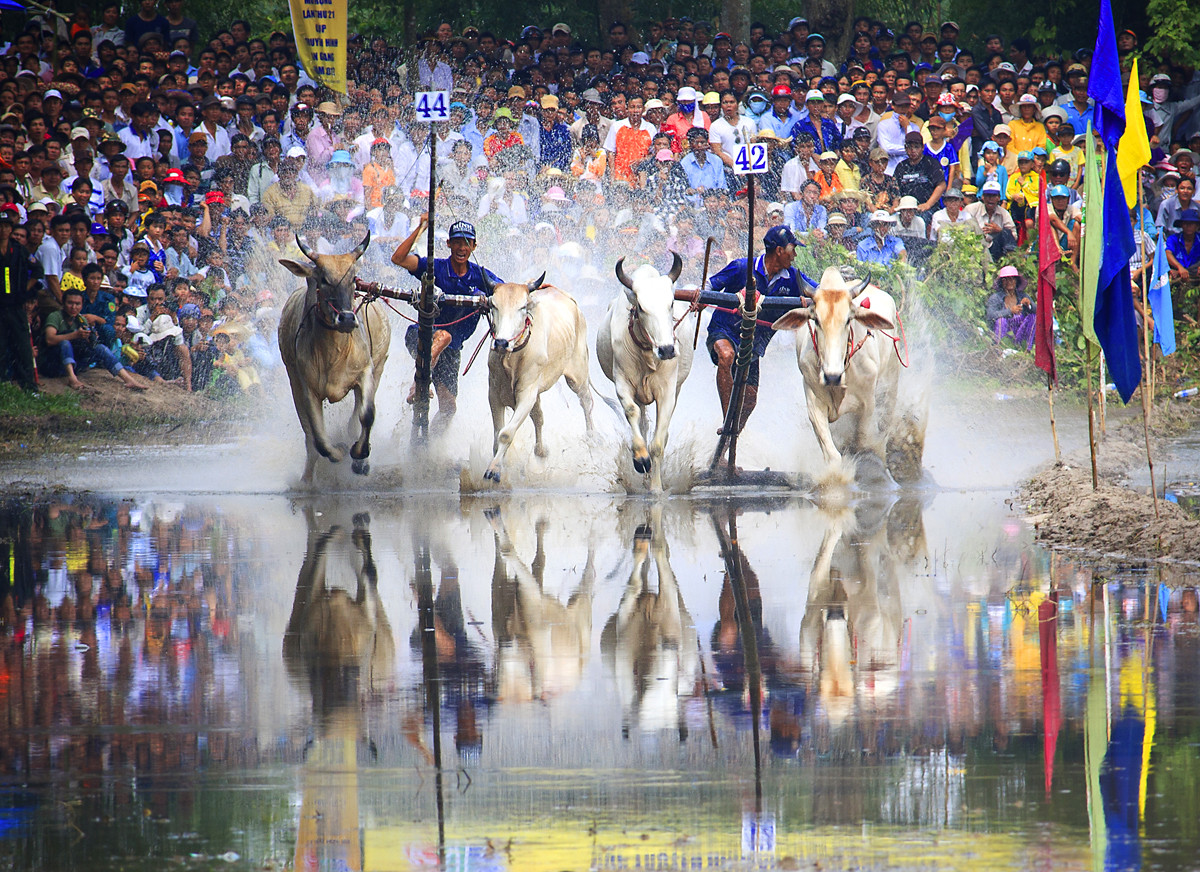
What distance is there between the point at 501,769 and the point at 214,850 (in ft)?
3.61

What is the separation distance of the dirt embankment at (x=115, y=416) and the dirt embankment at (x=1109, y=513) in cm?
992

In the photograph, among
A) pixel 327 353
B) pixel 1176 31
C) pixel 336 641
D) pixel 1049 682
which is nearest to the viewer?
pixel 1049 682

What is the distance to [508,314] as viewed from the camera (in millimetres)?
13141

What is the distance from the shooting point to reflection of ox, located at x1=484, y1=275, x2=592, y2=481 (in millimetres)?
13172

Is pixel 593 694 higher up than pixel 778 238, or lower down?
lower down

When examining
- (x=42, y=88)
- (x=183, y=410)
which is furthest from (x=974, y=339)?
(x=42, y=88)

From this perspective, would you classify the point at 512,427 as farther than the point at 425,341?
No

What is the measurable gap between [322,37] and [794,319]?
857 centimetres

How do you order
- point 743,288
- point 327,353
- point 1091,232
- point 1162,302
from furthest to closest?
point 1162,302
point 743,288
point 327,353
point 1091,232

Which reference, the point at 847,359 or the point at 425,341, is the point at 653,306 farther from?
the point at 425,341

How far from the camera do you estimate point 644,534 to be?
11.1 meters

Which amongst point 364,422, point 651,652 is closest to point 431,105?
point 364,422

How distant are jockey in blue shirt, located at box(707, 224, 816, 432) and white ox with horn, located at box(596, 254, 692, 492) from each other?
43 centimetres

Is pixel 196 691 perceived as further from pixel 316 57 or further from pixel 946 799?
pixel 316 57
